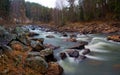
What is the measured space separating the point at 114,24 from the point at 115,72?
31.6 metres

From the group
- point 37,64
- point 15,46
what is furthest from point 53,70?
point 15,46

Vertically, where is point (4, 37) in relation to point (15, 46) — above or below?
above

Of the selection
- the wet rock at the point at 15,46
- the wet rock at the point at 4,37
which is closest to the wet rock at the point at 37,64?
the wet rock at the point at 15,46

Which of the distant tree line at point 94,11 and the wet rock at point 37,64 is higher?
the distant tree line at point 94,11

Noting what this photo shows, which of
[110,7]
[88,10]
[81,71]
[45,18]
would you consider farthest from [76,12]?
[81,71]

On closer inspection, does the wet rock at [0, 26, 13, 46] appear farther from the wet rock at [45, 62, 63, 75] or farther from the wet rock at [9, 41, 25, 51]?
the wet rock at [45, 62, 63, 75]

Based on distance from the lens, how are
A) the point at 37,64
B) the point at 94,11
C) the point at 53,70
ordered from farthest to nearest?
the point at 94,11 < the point at 53,70 < the point at 37,64

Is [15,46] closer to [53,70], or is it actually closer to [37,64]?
[37,64]

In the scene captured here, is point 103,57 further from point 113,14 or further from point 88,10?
point 88,10

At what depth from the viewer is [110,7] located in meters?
54.0

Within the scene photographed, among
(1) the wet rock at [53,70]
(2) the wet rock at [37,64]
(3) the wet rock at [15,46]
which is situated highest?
(3) the wet rock at [15,46]

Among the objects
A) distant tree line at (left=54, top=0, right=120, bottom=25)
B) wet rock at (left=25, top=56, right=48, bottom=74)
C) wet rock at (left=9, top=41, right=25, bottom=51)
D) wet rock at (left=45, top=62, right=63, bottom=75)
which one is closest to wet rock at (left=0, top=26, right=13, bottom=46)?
wet rock at (left=9, top=41, right=25, bottom=51)

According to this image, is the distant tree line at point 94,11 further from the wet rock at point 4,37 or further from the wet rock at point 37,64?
the wet rock at point 37,64

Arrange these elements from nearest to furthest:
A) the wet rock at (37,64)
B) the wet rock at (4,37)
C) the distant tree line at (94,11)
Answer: the wet rock at (37,64)
the wet rock at (4,37)
the distant tree line at (94,11)
